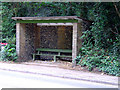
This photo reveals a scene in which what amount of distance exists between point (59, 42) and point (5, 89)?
8280mm

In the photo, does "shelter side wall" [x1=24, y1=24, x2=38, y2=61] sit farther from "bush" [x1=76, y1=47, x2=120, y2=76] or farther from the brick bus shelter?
"bush" [x1=76, y1=47, x2=120, y2=76]

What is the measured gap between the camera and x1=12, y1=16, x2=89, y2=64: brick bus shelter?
10.3 m

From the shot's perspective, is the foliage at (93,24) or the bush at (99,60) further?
the foliage at (93,24)

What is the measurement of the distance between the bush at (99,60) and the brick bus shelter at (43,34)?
0.50m

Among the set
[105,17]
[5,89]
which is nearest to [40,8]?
[105,17]

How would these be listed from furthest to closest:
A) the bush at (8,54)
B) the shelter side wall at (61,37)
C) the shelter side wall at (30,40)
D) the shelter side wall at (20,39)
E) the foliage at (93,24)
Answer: the shelter side wall at (61,37), the shelter side wall at (30,40), the shelter side wall at (20,39), the bush at (8,54), the foliage at (93,24)

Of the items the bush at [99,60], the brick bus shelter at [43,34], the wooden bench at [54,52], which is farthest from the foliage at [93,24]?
the wooden bench at [54,52]

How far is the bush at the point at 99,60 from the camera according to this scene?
839cm

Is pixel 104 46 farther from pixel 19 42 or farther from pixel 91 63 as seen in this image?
pixel 19 42

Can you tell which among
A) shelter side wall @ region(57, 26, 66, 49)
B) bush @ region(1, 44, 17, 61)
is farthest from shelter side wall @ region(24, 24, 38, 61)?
shelter side wall @ region(57, 26, 66, 49)

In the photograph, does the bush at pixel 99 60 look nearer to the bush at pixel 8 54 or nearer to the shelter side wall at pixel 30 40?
the shelter side wall at pixel 30 40

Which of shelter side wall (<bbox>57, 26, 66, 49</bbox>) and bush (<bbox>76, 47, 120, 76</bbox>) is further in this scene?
shelter side wall (<bbox>57, 26, 66, 49</bbox>)

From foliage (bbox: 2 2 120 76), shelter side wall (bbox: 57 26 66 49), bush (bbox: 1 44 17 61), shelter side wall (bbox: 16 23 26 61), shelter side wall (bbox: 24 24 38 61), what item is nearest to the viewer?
foliage (bbox: 2 2 120 76)

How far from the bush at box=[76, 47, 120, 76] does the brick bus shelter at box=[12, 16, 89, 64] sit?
0.50 meters
